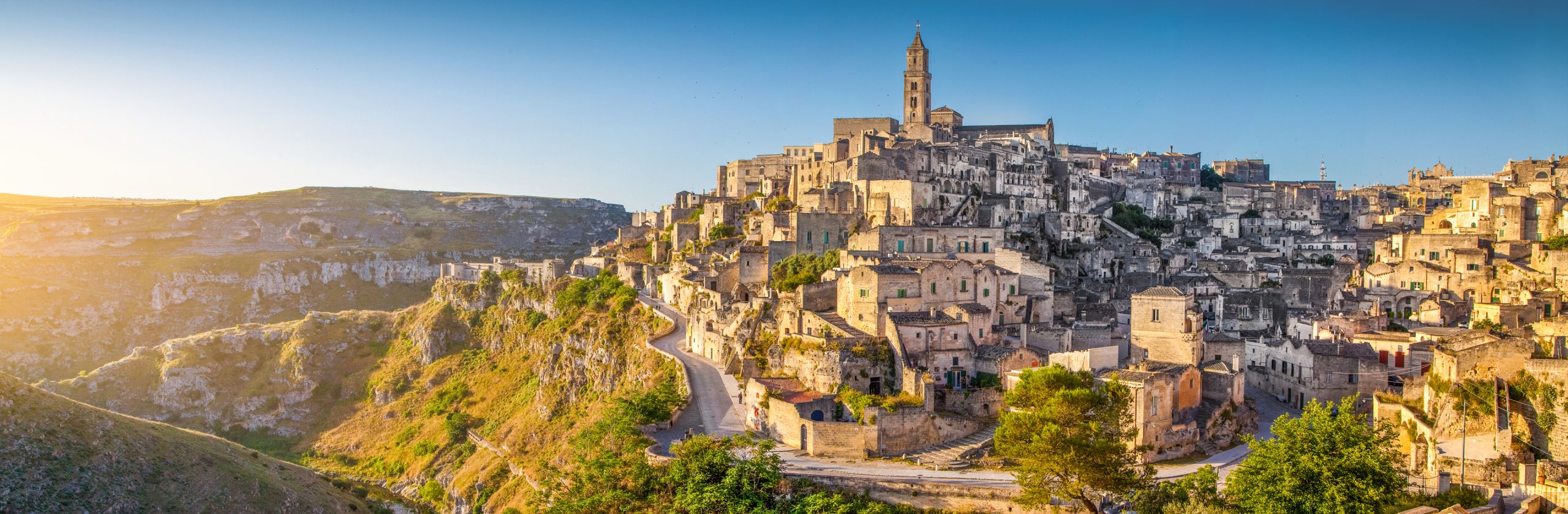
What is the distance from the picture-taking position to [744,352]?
41781 millimetres

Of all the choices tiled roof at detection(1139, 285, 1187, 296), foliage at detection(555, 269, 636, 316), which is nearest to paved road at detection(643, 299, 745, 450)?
foliage at detection(555, 269, 636, 316)

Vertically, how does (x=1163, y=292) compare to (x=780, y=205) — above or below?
below

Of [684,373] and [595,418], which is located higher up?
[684,373]

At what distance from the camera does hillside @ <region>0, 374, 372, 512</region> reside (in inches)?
1157

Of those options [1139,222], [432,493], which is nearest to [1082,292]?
[1139,222]

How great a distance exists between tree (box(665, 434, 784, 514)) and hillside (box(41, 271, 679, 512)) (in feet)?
42.1

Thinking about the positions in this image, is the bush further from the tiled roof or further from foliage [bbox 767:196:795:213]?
the tiled roof

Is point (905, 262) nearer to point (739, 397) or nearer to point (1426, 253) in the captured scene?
point (739, 397)

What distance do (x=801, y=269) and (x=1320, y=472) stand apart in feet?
95.4

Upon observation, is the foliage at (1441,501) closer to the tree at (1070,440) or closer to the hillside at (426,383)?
the tree at (1070,440)

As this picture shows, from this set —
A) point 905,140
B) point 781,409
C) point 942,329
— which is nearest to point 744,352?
point 781,409

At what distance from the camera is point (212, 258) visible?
94.2 meters

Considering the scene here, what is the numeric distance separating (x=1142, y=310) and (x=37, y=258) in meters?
96.3

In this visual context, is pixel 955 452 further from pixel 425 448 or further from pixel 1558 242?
pixel 425 448
